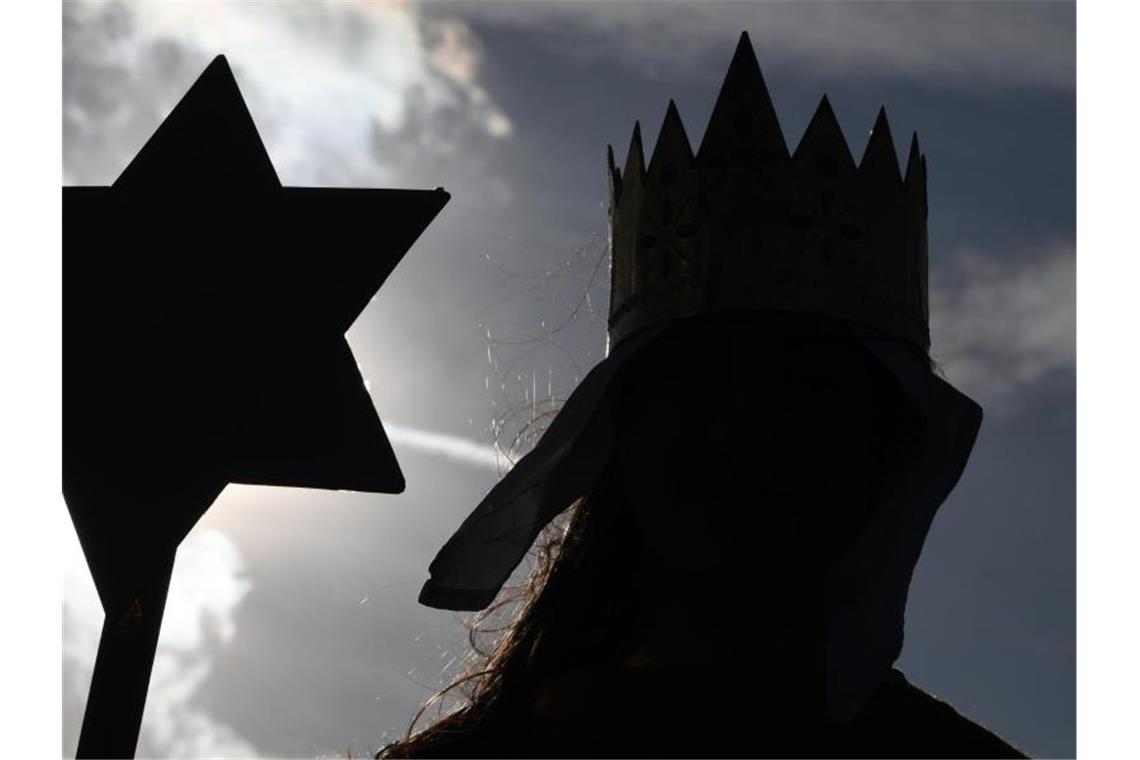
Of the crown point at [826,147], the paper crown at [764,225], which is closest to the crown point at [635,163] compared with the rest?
the paper crown at [764,225]

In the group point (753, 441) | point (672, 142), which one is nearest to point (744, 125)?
point (672, 142)

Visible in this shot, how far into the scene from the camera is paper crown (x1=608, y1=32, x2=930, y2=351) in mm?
3764

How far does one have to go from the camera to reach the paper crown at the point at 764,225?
3764 millimetres

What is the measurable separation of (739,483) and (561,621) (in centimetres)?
93

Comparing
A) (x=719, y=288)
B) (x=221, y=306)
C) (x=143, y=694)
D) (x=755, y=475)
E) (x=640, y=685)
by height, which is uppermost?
(x=719, y=288)

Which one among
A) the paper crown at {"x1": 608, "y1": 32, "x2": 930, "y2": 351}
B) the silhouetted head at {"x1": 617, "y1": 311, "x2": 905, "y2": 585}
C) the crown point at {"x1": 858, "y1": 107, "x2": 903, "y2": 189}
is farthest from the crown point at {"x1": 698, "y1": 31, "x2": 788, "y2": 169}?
the silhouetted head at {"x1": 617, "y1": 311, "x2": 905, "y2": 585}

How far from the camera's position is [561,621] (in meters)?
4.17

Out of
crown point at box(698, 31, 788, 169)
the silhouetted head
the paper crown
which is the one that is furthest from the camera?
crown point at box(698, 31, 788, 169)

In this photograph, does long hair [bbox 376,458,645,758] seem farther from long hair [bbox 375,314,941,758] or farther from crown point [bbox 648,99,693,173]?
crown point [bbox 648,99,693,173]

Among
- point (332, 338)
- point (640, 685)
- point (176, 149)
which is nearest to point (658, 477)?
point (640, 685)

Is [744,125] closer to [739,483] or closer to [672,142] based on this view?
[672,142]

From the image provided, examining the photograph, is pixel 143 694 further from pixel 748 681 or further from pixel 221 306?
pixel 748 681

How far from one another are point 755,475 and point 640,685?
0.58 m

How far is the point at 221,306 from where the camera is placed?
10.8 feet
